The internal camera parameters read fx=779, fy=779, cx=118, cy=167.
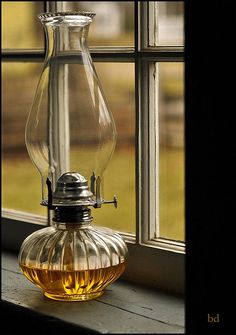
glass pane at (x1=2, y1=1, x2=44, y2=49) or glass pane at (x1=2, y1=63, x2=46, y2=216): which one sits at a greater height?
glass pane at (x1=2, y1=1, x2=44, y2=49)

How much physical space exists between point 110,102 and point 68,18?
9.83 ft

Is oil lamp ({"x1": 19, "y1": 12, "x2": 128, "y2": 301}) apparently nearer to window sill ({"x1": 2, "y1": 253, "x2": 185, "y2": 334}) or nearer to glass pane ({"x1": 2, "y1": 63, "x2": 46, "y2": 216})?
window sill ({"x1": 2, "y1": 253, "x2": 185, "y2": 334})

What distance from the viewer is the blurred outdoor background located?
1.64 metres

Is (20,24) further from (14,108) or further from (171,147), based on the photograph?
(171,147)

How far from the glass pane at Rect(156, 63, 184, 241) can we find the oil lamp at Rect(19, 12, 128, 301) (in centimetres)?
336

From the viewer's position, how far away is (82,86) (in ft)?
3.79
